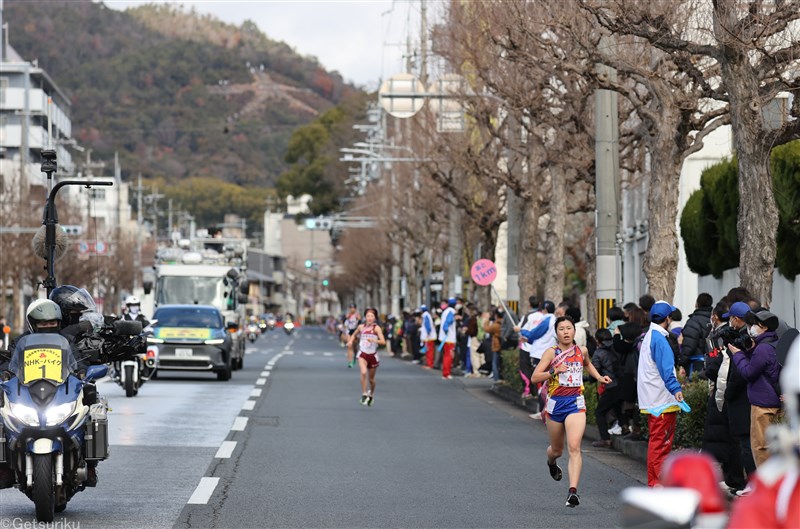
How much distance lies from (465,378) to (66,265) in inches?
1659

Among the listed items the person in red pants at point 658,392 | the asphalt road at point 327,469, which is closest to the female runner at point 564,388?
the asphalt road at point 327,469

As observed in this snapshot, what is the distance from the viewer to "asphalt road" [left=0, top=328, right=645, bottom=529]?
10.8 metres

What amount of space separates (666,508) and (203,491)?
912 centimetres

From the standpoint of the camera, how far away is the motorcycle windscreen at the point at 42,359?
995 cm

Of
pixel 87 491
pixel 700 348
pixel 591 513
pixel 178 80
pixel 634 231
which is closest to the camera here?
pixel 591 513

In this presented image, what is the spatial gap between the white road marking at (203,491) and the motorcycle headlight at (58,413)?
5.94 feet

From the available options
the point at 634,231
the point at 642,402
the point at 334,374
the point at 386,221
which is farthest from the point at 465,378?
the point at 386,221

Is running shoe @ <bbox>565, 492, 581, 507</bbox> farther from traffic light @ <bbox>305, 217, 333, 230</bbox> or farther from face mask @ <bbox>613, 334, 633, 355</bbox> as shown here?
traffic light @ <bbox>305, 217, 333, 230</bbox>

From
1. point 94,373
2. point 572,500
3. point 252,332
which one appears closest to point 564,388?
point 572,500

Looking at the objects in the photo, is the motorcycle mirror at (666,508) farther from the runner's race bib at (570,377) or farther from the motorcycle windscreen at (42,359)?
the runner's race bib at (570,377)

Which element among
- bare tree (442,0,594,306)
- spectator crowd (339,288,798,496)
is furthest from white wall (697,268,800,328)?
spectator crowd (339,288,798,496)

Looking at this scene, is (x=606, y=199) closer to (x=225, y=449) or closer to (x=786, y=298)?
(x=786, y=298)

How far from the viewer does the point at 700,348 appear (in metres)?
16.8

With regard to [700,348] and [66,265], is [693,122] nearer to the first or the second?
[700,348]
